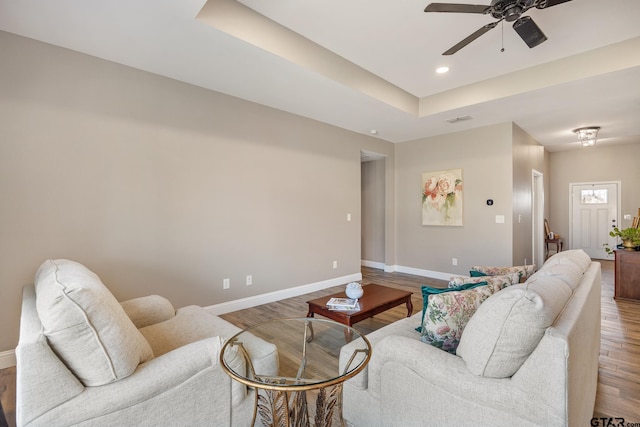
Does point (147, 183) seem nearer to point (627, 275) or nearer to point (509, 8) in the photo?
point (509, 8)

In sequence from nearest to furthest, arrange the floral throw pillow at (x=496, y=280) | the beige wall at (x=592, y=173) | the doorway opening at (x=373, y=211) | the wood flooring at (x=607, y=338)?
the floral throw pillow at (x=496, y=280), the wood flooring at (x=607, y=338), the doorway opening at (x=373, y=211), the beige wall at (x=592, y=173)

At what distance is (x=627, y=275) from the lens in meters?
4.01

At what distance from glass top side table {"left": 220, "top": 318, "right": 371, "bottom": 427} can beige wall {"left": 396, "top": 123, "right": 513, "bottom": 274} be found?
400 cm

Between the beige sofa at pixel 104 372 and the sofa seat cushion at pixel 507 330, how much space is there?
93cm

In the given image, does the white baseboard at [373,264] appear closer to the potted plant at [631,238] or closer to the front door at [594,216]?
the potted plant at [631,238]

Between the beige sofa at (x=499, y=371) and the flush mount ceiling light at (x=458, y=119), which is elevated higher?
the flush mount ceiling light at (x=458, y=119)

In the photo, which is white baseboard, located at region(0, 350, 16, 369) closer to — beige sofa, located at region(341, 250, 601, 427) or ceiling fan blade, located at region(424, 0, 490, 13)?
beige sofa, located at region(341, 250, 601, 427)

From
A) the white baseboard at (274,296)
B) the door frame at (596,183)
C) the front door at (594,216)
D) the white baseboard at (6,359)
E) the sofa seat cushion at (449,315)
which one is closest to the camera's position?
the sofa seat cushion at (449,315)

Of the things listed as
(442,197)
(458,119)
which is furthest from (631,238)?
(458,119)

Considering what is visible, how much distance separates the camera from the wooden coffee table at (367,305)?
2446mm

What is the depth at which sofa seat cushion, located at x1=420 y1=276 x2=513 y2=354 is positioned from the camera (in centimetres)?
151

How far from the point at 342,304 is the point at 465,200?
347 cm

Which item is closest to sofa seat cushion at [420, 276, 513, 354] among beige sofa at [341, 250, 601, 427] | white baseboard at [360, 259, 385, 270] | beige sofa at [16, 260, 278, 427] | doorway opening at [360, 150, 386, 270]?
beige sofa at [341, 250, 601, 427]

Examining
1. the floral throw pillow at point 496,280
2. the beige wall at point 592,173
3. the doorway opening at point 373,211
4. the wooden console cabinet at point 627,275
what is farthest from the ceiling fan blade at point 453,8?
the beige wall at point 592,173
